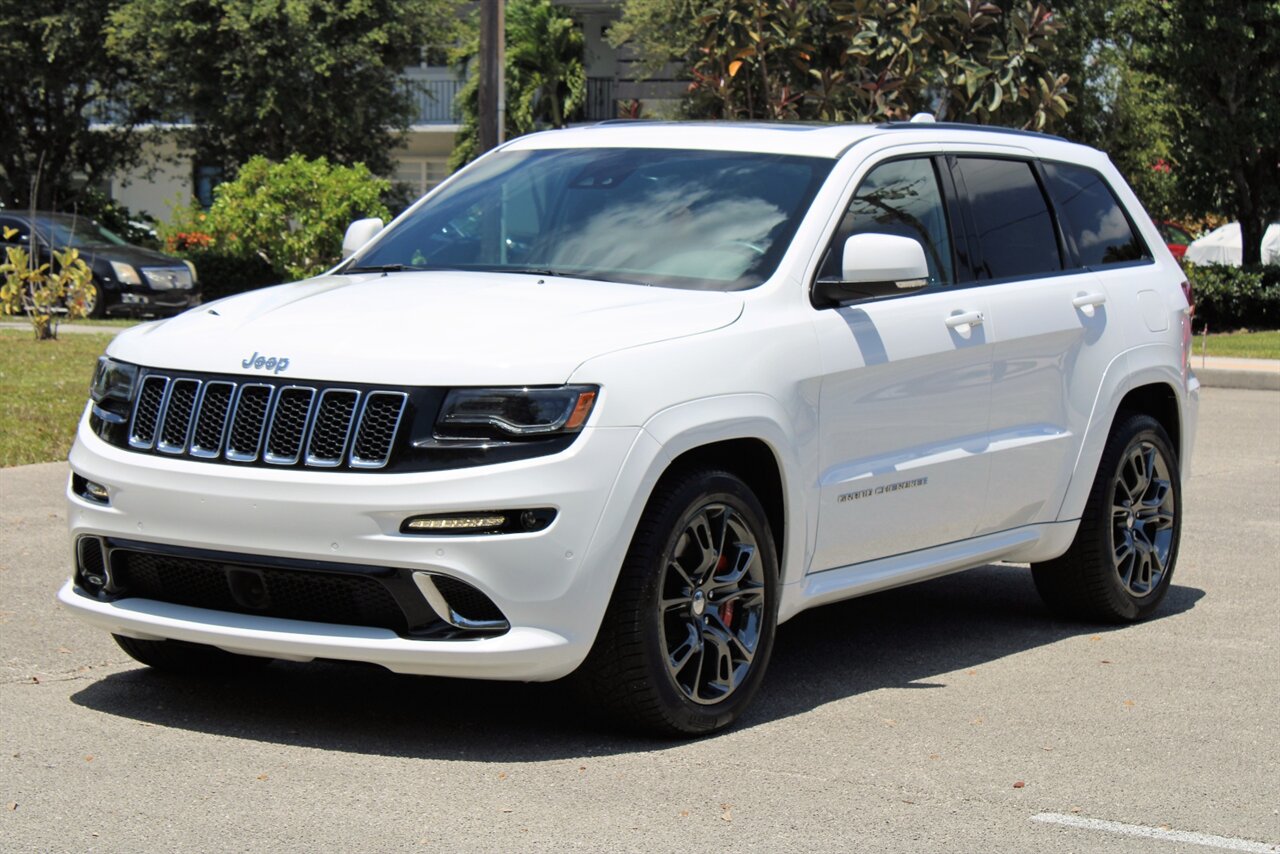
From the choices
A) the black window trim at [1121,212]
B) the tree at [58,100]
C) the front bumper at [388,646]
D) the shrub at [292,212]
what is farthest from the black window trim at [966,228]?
the tree at [58,100]

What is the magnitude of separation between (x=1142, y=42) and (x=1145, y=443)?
2406 centimetres

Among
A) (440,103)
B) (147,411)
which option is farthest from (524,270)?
(440,103)

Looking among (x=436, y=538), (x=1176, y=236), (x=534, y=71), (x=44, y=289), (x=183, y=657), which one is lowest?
(x=1176, y=236)

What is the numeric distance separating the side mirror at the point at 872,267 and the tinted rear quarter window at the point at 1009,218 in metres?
0.90

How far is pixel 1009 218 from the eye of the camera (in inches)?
298

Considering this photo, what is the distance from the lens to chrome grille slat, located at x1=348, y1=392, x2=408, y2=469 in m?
5.39

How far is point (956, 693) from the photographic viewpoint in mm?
6672

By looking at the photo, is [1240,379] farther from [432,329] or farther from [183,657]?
[432,329]

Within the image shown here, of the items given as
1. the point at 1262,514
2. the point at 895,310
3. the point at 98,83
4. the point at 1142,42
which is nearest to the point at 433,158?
the point at 98,83

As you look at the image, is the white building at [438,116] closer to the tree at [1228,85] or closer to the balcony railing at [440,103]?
the balcony railing at [440,103]

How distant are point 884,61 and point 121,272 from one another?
10196mm

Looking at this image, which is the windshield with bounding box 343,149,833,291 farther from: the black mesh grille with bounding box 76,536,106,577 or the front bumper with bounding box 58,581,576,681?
the black mesh grille with bounding box 76,536,106,577

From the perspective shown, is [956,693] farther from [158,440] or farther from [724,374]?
[158,440]

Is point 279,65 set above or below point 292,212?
above
